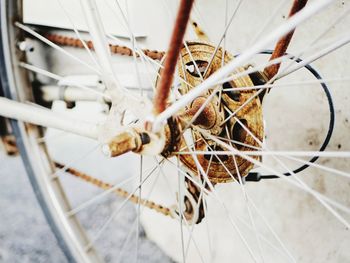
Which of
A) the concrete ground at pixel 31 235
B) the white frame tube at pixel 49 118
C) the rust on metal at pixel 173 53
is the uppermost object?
the rust on metal at pixel 173 53

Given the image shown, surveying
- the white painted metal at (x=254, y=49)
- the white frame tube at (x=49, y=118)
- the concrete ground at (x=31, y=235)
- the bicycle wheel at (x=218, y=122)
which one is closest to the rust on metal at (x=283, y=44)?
the bicycle wheel at (x=218, y=122)

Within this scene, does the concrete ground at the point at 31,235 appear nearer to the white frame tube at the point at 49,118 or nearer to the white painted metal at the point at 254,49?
the white frame tube at the point at 49,118

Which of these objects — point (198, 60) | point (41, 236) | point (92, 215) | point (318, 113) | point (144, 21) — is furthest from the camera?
point (92, 215)

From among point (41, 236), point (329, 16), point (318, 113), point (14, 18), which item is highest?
point (329, 16)

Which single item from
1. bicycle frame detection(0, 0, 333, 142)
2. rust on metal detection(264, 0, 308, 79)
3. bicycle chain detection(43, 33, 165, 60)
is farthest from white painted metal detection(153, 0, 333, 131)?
bicycle chain detection(43, 33, 165, 60)

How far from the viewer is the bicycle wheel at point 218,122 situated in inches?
25.1

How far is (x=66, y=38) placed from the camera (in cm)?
119

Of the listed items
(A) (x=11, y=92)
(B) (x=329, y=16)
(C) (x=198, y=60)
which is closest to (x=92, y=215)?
(A) (x=11, y=92)

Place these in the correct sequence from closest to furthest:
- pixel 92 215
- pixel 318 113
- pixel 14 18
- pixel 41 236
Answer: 1. pixel 318 113
2. pixel 14 18
3. pixel 41 236
4. pixel 92 215

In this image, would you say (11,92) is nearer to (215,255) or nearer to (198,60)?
(198,60)

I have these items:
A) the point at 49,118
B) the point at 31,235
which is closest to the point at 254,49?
the point at 49,118

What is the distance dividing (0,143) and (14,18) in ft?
1.52

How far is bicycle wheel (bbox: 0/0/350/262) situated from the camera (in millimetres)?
637

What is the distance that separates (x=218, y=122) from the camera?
69cm
